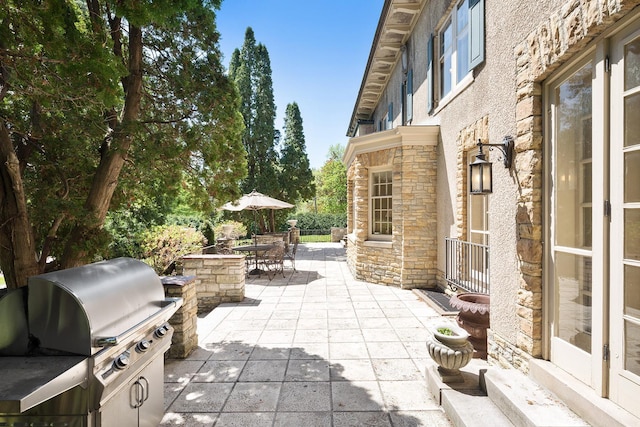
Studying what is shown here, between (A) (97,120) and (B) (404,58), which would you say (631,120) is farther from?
(B) (404,58)

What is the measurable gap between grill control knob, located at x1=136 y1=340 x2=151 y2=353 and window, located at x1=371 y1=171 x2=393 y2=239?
7198mm

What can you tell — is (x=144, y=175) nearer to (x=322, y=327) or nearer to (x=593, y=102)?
(x=322, y=327)

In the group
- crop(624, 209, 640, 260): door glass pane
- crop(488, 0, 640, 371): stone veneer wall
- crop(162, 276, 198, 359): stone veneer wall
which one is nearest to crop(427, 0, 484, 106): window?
crop(488, 0, 640, 371): stone veneer wall

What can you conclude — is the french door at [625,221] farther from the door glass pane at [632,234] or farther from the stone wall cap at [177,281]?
the stone wall cap at [177,281]

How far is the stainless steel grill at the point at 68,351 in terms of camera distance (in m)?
1.77

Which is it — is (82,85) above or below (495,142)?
above

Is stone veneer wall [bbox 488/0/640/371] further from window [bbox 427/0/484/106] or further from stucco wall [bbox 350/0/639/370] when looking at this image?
window [bbox 427/0/484/106]

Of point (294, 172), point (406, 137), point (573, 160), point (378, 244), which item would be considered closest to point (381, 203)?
point (378, 244)

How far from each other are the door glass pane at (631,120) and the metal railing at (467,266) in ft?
11.4

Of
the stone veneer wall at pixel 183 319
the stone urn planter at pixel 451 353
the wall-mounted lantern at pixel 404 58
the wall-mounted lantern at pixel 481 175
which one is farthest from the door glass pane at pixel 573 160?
the wall-mounted lantern at pixel 404 58

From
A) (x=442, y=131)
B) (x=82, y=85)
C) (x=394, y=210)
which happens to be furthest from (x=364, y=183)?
(x=82, y=85)

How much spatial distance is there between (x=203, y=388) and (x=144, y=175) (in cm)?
345

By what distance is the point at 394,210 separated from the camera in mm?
8109

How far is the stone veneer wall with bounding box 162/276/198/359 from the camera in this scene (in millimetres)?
4301
